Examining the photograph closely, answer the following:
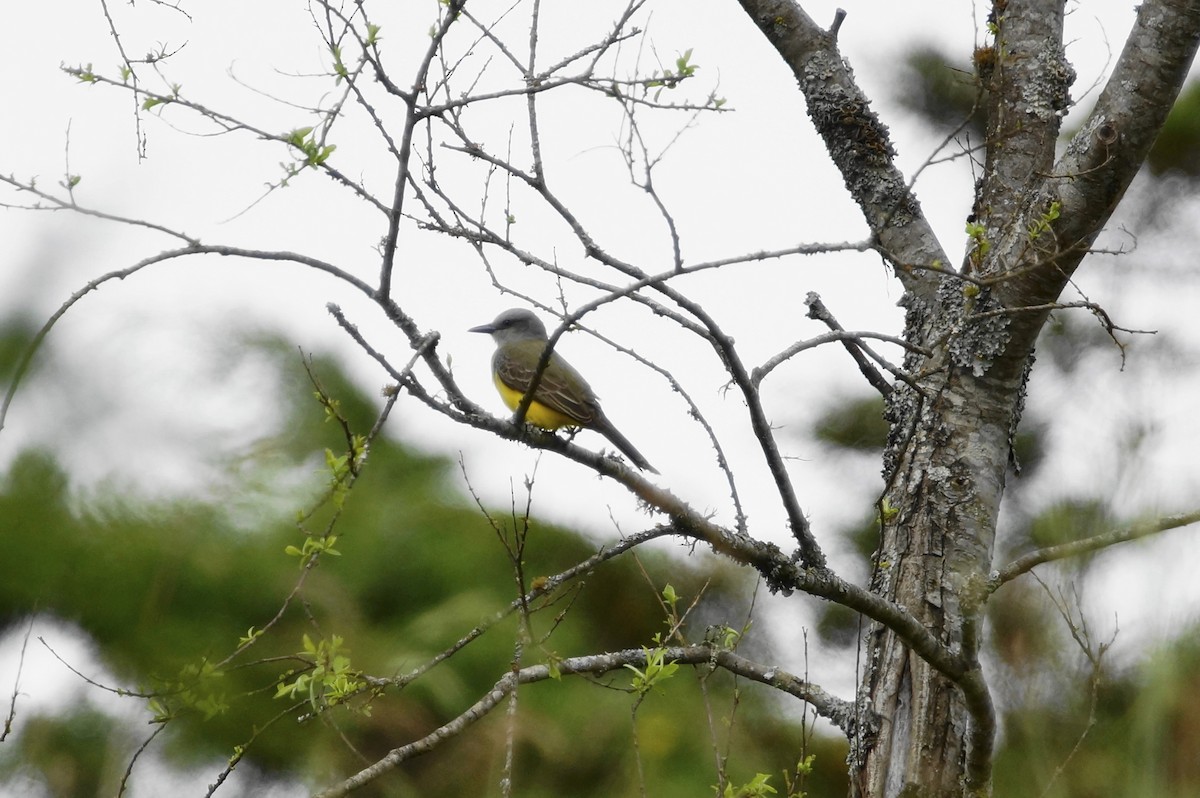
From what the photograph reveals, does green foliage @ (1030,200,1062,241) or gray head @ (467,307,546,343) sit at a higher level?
gray head @ (467,307,546,343)

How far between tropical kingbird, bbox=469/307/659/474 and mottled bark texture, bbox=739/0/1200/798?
169cm

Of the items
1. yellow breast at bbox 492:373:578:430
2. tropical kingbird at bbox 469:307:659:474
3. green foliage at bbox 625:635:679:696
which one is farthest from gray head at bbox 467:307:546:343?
green foliage at bbox 625:635:679:696

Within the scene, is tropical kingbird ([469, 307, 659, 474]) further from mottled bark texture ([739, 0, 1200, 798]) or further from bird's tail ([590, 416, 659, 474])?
mottled bark texture ([739, 0, 1200, 798])

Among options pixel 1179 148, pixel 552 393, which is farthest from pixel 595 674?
pixel 1179 148

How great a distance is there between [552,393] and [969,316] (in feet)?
8.35

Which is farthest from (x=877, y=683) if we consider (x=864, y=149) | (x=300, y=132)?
(x=300, y=132)

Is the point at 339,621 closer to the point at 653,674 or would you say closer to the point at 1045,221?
the point at 653,674

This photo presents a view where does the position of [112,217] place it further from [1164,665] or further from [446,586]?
[446,586]

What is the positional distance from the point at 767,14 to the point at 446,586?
3.50 metres

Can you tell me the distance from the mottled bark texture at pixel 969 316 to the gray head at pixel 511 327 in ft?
9.72

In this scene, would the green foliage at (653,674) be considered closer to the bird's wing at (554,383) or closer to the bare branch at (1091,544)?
the bare branch at (1091,544)

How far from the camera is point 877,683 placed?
3.72 m

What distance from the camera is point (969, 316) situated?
3533mm

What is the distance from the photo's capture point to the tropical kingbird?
5652mm
